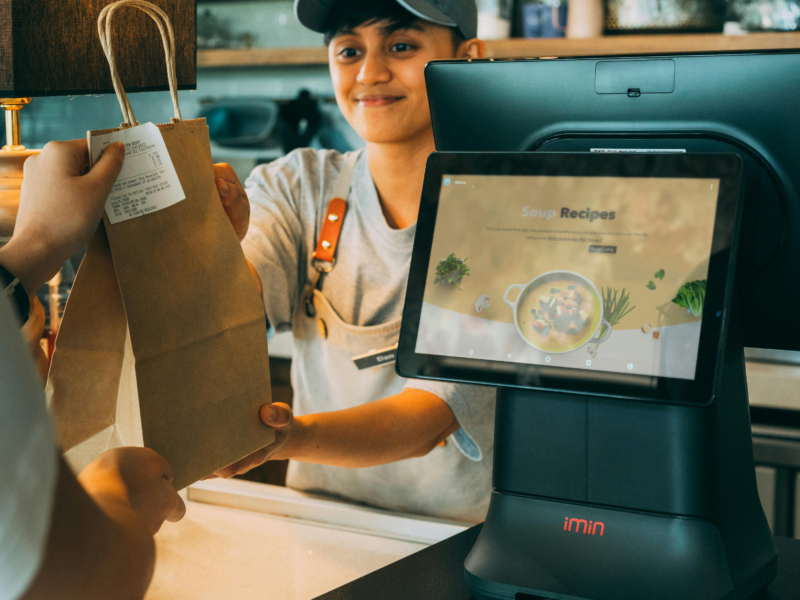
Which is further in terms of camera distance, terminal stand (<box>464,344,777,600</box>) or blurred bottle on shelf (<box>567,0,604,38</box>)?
blurred bottle on shelf (<box>567,0,604,38</box>)

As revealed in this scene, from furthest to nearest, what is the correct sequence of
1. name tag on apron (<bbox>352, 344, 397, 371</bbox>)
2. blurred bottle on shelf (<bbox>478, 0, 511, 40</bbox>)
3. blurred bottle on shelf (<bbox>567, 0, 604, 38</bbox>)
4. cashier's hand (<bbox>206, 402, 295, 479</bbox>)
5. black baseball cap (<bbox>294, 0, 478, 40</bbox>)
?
blurred bottle on shelf (<bbox>478, 0, 511, 40</bbox>) < blurred bottle on shelf (<bbox>567, 0, 604, 38</bbox>) < name tag on apron (<bbox>352, 344, 397, 371</bbox>) < black baseball cap (<bbox>294, 0, 478, 40</bbox>) < cashier's hand (<bbox>206, 402, 295, 479</bbox>)

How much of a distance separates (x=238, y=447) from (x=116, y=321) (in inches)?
6.9

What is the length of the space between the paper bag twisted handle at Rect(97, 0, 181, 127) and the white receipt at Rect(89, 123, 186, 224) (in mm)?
16

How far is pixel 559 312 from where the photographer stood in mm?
596

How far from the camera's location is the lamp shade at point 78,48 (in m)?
0.68

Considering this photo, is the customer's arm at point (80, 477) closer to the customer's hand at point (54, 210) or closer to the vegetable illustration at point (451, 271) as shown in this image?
the customer's hand at point (54, 210)

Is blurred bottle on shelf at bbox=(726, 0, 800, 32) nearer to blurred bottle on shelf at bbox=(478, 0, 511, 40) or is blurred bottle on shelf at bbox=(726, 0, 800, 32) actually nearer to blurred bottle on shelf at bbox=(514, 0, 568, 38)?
blurred bottle on shelf at bbox=(514, 0, 568, 38)

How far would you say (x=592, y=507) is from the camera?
644 mm

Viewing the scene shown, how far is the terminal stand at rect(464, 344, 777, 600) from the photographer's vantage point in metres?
0.60

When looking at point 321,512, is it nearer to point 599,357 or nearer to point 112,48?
point 599,357

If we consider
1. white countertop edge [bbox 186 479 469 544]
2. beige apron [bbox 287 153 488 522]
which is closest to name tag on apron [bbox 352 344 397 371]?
beige apron [bbox 287 153 488 522]

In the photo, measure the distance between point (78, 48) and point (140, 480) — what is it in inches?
17.9

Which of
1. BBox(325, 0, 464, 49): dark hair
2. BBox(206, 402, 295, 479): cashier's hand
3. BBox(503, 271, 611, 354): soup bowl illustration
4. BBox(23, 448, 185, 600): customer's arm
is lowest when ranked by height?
BBox(206, 402, 295, 479): cashier's hand

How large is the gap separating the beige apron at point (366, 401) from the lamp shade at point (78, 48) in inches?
24.0
